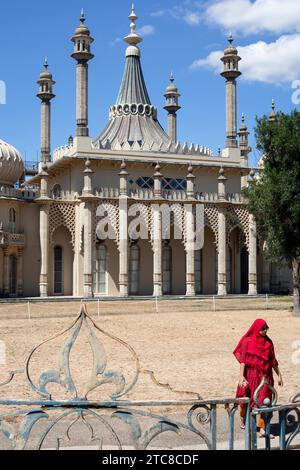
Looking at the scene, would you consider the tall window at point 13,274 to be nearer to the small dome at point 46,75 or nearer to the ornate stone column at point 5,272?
the ornate stone column at point 5,272

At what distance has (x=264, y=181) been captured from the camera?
2314 centimetres

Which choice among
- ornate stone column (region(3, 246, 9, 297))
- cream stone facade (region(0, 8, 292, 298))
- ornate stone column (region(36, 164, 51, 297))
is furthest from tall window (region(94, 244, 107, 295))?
ornate stone column (region(3, 246, 9, 297))

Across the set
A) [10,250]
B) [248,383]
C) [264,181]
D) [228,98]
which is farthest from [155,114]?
[248,383]

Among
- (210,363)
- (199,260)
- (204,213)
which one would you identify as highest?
(204,213)

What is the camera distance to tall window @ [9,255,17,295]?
3306 centimetres

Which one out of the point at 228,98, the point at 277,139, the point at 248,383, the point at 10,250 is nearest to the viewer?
the point at 248,383

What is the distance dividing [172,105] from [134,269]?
17.7 m

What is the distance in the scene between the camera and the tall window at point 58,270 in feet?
113

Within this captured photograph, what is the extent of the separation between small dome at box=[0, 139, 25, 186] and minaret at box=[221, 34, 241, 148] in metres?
12.3

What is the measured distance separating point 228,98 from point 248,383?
109 ft

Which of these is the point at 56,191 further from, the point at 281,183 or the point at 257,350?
the point at 257,350

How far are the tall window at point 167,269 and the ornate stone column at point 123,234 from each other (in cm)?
376

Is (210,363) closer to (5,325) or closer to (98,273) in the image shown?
(5,325)

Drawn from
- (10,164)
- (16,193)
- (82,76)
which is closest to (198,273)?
(16,193)
